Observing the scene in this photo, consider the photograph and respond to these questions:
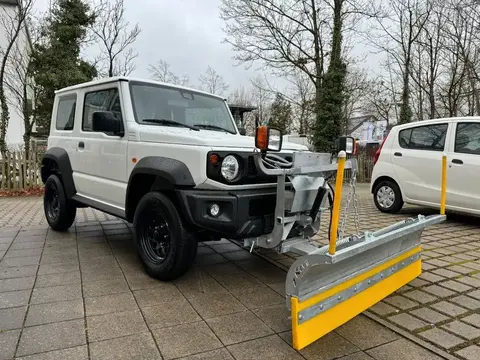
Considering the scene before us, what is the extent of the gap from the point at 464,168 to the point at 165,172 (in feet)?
16.7

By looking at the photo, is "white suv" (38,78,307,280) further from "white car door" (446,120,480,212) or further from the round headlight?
"white car door" (446,120,480,212)

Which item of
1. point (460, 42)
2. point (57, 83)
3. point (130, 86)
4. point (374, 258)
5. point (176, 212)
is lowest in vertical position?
point (374, 258)

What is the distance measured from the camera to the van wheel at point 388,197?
23.9ft

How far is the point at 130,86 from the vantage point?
13.7ft

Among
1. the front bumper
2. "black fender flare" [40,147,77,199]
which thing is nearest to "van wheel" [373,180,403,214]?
the front bumper

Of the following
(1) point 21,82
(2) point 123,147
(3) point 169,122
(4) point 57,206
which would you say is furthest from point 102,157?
(1) point 21,82

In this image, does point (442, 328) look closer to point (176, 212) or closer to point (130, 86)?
point (176, 212)

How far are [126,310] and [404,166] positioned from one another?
5741 millimetres

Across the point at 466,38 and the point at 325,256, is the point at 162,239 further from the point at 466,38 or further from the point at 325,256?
the point at 466,38

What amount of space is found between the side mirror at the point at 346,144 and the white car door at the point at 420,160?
424 centimetres

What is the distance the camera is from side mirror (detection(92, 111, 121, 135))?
386 cm

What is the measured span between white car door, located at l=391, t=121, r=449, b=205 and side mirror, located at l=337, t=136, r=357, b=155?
4.24 metres

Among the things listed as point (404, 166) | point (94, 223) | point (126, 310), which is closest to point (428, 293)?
point (126, 310)

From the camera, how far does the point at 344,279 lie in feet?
8.90
